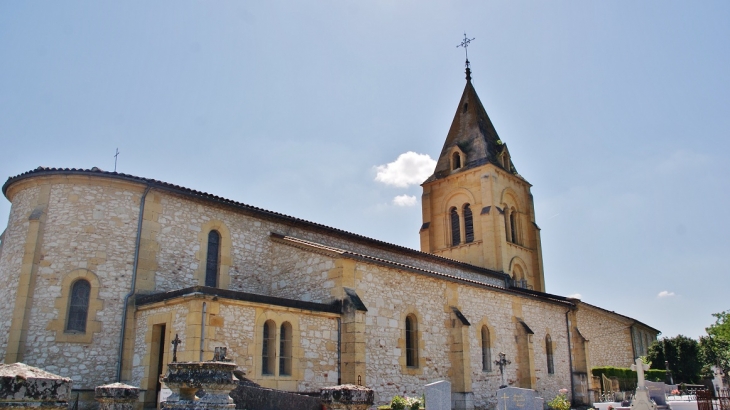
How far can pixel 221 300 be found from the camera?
1384 cm

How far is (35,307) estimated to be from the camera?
14.9m

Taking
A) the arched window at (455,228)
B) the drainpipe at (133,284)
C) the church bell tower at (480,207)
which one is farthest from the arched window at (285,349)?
the arched window at (455,228)

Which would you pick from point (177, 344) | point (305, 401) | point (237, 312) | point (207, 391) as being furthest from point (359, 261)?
point (207, 391)

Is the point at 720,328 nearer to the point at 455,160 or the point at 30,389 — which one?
the point at 455,160

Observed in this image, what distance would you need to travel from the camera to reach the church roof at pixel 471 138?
34688mm

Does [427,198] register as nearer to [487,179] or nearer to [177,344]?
[487,179]

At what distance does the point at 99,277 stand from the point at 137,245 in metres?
1.32

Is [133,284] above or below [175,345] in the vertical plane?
above

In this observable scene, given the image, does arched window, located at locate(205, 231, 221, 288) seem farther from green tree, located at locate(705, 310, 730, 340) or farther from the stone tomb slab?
green tree, located at locate(705, 310, 730, 340)

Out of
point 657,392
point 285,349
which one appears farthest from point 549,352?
point 285,349

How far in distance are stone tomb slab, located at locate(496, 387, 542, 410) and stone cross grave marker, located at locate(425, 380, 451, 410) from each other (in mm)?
2505

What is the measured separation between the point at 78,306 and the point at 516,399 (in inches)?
499

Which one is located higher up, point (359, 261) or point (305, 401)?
point (359, 261)

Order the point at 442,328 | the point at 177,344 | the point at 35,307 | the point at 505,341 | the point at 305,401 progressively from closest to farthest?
the point at 305,401, the point at 177,344, the point at 35,307, the point at 442,328, the point at 505,341
